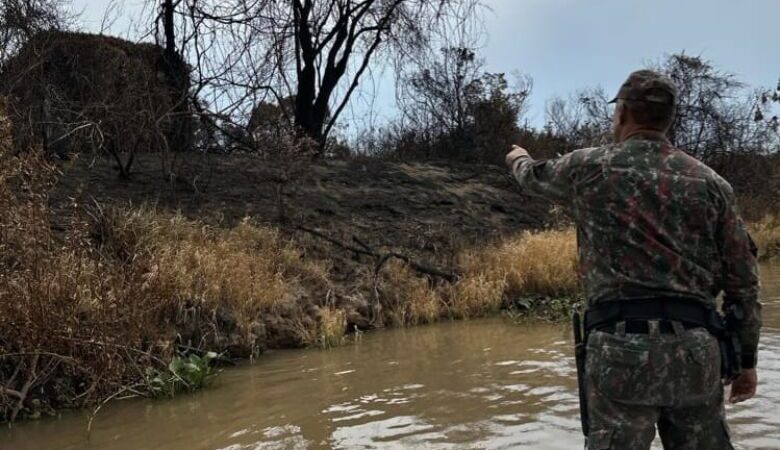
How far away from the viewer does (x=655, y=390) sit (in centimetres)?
276

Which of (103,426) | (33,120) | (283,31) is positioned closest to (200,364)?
(103,426)

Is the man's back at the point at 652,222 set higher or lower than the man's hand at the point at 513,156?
lower

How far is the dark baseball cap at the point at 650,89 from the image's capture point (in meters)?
2.97

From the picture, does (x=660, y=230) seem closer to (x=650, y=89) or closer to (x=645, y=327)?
(x=645, y=327)

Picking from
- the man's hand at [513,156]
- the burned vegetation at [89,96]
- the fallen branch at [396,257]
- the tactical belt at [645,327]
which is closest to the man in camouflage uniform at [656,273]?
the tactical belt at [645,327]

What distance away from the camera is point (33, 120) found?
36.3ft

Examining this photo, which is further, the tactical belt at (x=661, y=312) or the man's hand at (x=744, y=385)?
the man's hand at (x=744, y=385)

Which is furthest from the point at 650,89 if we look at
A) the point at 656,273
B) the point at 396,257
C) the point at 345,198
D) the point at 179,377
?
the point at 345,198

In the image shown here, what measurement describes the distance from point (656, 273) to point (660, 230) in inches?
6.3

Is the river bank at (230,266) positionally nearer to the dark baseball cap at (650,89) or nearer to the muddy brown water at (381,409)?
the muddy brown water at (381,409)

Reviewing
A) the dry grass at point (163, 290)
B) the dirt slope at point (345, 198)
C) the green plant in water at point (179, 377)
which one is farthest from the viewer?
the dirt slope at point (345, 198)

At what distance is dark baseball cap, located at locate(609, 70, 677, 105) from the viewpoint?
9.75 feet

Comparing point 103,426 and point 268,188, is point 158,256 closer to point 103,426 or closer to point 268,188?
point 103,426

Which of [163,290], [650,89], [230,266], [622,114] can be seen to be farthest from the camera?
[230,266]
